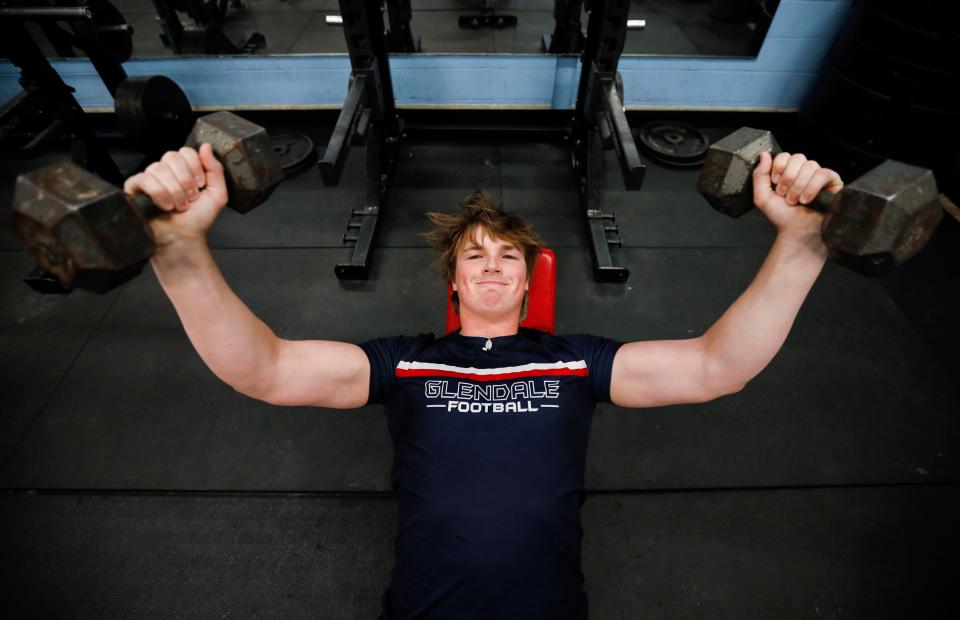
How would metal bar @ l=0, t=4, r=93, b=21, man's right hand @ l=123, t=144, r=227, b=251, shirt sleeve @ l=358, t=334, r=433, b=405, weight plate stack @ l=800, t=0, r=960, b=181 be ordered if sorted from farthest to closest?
weight plate stack @ l=800, t=0, r=960, b=181, metal bar @ l=0, t=4, r=93, b=21, shirt sleeve @ l=358, t=334, r=433, b=405, man's right hand @ l=123, t=144, r=227, b=251

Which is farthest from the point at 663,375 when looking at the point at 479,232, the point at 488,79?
the point at 488,79

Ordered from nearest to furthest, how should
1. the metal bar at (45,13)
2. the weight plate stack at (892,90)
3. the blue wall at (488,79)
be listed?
the metal bar at (45,13)
the weight plate stack at (892,90)
the blue wall at (488,79)

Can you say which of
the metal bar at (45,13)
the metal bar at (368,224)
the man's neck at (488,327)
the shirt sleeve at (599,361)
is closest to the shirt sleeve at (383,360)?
the man's neck at (488,327)

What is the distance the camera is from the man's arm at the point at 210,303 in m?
0.88

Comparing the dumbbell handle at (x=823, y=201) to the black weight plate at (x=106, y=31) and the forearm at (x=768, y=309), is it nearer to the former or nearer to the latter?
the forearm at (x=768, y=309)

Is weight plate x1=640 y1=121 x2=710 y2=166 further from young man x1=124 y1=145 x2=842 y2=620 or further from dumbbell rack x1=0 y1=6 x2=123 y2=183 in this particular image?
dumbbell rack x1=0 y1=6 x2=123 y2=183

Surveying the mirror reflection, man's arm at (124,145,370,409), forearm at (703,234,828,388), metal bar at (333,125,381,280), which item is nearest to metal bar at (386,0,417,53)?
the mirror reflection

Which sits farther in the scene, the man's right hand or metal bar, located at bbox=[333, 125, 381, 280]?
metal bar, located at bbox=[333, 125, 381, 280]

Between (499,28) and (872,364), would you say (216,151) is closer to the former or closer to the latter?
(872,364)

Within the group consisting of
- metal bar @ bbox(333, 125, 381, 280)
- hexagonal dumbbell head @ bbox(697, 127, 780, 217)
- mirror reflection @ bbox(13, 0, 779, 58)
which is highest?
hexagonal dumbbell head @ bbox(697, 127, 780, 217)

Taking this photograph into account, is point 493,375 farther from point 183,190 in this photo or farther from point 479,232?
point 183,190

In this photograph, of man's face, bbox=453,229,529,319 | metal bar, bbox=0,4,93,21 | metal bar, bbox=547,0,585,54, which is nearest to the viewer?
man's face, bbox=453,229,529,319

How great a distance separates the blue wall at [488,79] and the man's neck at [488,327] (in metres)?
2.36

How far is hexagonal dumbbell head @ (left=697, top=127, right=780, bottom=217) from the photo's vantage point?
98 cm
